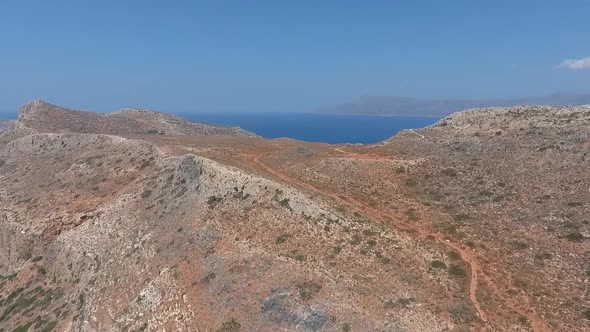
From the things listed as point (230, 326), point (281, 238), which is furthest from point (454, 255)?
point (230, 326)

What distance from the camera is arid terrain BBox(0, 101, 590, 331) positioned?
114ft

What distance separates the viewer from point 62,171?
261ft

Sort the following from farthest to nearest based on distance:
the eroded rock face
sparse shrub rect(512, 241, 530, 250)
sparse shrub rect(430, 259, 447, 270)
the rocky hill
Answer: the rocky hill
sparse shrub rect(512, 241, 530, 250)
sparse shrub rect(430, 259, 447, 270)
the eroded rock face

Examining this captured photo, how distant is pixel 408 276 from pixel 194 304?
20.1 meters

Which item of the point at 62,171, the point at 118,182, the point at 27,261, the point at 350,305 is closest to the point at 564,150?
the point at 350,305

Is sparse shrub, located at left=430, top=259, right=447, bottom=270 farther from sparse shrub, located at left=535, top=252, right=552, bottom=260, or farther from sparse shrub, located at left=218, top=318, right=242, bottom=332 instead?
sparse shrub, located at left=218, top=318, right=242, bottom=332

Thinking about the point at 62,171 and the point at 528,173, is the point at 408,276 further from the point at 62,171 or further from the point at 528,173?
the point at 62,171

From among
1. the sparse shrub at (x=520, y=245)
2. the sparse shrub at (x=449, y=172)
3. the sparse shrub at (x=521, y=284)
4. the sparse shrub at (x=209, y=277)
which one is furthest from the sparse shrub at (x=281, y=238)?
the sparse shrub at (x=449, y=172)

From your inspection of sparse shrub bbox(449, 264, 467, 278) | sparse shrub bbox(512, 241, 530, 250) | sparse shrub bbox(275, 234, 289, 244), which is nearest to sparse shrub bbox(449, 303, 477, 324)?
sparse shrub bbox(449, 264, 467, 278)

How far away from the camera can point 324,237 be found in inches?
1662

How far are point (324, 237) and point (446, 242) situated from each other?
41.6ft

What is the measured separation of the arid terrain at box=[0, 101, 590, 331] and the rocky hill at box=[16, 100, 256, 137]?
56231 millimetres

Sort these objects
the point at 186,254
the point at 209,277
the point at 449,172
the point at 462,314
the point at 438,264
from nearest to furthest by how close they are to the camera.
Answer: the point at 462,314, the point at 438,264, the point at 209,277, the point at 186,254, the point at 449,172

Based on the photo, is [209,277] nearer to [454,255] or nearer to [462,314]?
[462,314]
